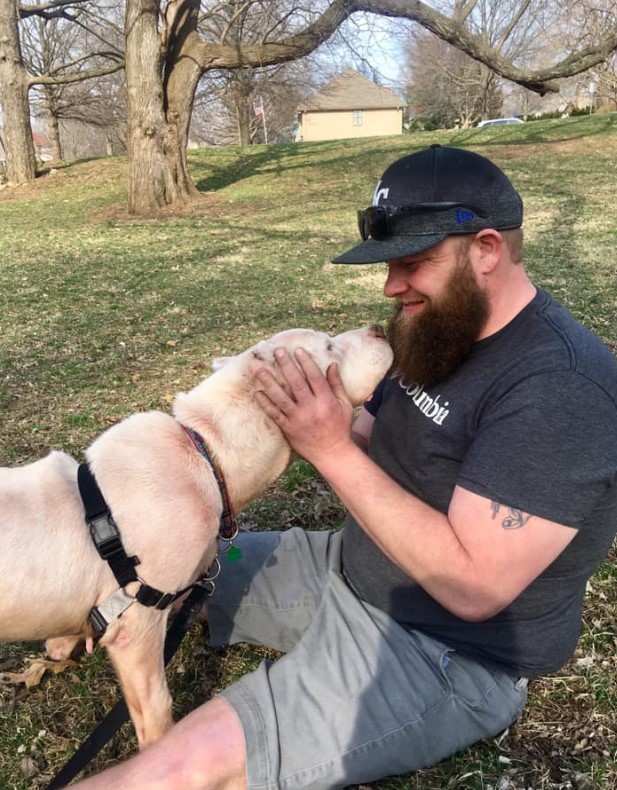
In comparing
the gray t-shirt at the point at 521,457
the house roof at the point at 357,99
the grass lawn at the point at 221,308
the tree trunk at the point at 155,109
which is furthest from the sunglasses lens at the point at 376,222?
the house roof at the point at 357,99

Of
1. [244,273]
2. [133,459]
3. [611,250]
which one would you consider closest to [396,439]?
[133,459]

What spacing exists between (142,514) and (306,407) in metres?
0.70

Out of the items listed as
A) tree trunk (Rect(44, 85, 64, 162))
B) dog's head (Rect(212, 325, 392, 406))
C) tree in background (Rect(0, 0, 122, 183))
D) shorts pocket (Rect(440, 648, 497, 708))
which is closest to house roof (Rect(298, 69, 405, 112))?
tree trunk (Rect(44, 85, 64, 162))

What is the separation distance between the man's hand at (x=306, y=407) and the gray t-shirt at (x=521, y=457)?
0.32m

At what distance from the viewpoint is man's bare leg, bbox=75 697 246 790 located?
193 centimetres

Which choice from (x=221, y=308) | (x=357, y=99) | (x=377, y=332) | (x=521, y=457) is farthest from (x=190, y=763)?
(x=357, y=99)

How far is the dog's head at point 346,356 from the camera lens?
266 cm

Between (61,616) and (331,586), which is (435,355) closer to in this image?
(331,586)

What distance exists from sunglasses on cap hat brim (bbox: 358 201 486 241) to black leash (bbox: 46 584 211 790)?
159 cm

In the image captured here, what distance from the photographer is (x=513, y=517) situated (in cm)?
194

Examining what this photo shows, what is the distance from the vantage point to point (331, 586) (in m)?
2.64

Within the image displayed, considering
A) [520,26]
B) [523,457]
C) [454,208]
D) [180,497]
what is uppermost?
[520,26]

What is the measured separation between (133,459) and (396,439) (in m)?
1.00

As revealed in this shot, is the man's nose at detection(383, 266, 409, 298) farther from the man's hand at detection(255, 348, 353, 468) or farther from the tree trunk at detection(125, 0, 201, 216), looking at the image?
the tree trunk at detection(125, 0, 201, 216)
